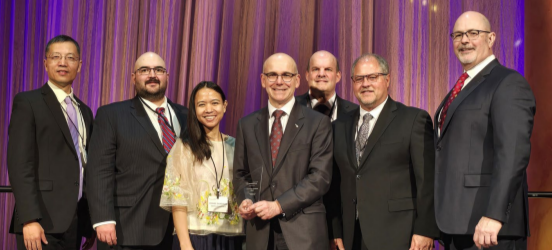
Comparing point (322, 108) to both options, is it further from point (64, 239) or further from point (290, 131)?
point (64, 239)

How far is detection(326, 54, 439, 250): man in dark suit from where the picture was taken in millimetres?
2686

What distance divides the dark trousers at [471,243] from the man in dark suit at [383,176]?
0.07 meters

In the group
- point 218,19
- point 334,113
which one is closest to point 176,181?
point 334,113

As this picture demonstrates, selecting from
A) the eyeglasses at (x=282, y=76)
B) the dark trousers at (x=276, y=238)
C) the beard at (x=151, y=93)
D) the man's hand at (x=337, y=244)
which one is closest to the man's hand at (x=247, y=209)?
the dark trousers at (x=276, y=238)

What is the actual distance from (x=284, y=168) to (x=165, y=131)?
35.6 inches

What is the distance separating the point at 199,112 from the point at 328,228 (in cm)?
96

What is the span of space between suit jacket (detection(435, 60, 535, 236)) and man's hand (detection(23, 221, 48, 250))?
2161 mm

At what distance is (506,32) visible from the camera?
13.8 ft

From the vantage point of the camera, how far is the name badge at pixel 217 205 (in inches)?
109

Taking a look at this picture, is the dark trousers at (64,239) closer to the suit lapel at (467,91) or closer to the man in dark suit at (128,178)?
the man in dark suit at (128,178)

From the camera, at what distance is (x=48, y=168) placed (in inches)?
124

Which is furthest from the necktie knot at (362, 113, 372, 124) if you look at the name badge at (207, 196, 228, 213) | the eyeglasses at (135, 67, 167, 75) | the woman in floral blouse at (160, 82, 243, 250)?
the eyeglasses at (135, 67, 167, 75)

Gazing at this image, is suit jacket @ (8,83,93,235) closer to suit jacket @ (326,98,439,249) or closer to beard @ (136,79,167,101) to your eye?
beard @ (136,79,167,101)

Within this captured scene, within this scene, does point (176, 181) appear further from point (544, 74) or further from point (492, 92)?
point (544, 74)
